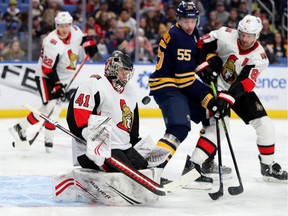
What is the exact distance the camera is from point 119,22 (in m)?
8.93

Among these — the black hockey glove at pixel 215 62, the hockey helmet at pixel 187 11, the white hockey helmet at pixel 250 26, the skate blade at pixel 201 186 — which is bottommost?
the skate blade at pixel 201 186

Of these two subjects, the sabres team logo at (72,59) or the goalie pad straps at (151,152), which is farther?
the sabres team logo at (72,59)

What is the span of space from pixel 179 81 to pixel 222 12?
472 centimetres

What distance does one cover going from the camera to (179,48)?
4668mm

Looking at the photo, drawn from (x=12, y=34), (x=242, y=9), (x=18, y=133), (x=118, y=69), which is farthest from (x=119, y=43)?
(x=118, y=69)

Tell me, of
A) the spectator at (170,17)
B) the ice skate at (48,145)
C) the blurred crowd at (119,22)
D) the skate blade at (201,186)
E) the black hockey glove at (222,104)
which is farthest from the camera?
the spectator at (170,17)

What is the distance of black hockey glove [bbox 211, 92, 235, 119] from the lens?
4.64 meters

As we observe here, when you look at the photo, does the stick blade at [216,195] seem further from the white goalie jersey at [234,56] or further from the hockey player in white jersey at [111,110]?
the white goalie jersey at [234,56]

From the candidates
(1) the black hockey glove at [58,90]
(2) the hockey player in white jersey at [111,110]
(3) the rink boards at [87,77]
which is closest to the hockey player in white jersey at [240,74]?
(2) the hockey player in white jersey at [111,110]

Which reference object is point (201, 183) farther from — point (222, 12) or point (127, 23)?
point (222, 12)

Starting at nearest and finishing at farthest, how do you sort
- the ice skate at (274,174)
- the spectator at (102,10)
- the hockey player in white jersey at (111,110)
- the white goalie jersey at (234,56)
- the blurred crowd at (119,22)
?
the hockey player in white jersey at (111,110) → the white goalie jersey at (234,56) → the ice skate at (274,174) → the blurred crowd at (119,22) → the spectator at (102,10)

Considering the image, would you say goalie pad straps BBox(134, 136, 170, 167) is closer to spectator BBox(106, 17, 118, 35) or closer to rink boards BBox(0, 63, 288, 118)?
rink boards BBox(0, 63, 288, 118)

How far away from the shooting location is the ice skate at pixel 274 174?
16.6 feet

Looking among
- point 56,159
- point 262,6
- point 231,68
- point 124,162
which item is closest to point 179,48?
point 231,68
